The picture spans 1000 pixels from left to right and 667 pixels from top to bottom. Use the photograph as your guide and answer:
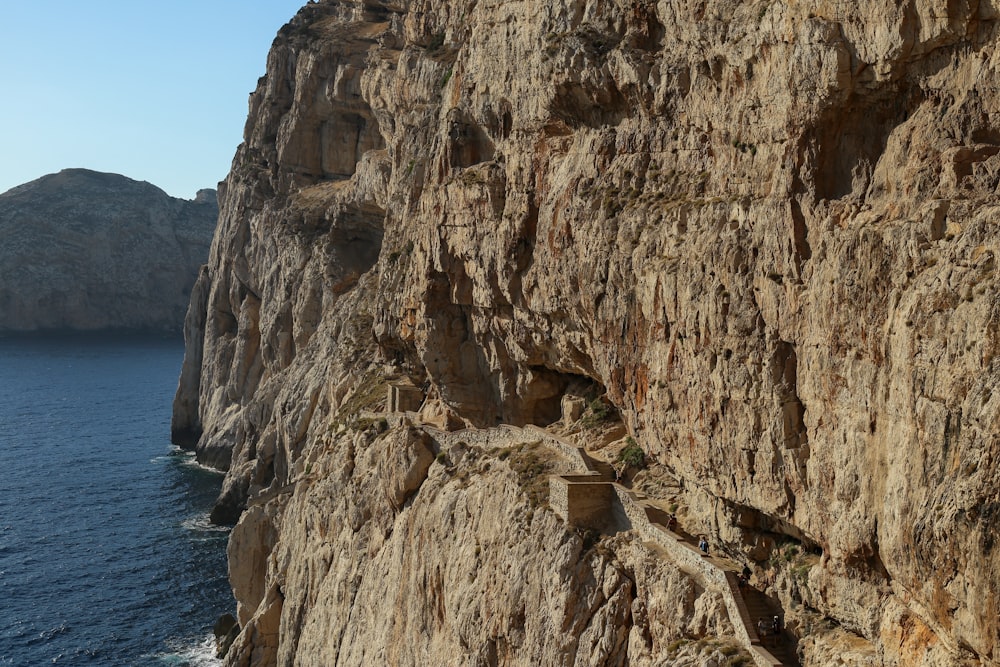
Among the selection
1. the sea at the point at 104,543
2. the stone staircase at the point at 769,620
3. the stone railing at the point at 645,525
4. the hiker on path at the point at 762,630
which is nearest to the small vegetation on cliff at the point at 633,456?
the stone railing at the point at 645,525

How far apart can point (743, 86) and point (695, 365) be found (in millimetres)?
8878

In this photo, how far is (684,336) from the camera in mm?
35500

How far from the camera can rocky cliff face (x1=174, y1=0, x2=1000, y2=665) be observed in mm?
25141

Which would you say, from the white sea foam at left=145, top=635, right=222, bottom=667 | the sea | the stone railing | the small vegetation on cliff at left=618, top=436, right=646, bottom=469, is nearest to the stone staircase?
the stone railing

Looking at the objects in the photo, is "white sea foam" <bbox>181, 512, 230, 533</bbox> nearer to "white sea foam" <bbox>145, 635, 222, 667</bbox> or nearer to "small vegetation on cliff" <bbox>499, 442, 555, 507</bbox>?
"white sea foam" <bbox>145, 635, 222, 667</bbox>

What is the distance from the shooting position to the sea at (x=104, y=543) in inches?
2931

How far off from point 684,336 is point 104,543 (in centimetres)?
7219

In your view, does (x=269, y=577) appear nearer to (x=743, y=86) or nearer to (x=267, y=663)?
(x=267, y=663)

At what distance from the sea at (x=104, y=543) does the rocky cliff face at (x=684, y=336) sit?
9852mm

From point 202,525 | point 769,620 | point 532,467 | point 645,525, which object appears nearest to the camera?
point 769,620

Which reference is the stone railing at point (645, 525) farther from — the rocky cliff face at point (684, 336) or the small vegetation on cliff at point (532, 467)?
the small vegetation on cliff at point (532, 467)

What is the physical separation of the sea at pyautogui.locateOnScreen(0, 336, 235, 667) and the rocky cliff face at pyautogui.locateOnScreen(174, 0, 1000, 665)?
9.85m

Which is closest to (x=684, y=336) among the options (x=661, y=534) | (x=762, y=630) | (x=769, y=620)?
(x=661, y=534)

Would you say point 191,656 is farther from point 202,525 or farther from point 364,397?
point 202,525
